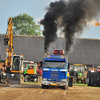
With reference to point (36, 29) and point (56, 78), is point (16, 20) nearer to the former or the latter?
point (36, 29)

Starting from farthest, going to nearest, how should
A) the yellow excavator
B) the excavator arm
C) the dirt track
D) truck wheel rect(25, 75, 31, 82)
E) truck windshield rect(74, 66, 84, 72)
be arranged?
truck windshield rect(74, 66, 84, 72) → truck wheel rect(25, 75, 31, 82) → the excavator arm → the yellow excavator → the dirt track

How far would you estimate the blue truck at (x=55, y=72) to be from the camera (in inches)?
822

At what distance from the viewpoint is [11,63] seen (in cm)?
2894

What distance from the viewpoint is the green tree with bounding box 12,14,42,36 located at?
8056cm

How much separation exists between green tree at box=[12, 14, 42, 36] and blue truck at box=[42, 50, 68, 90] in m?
59.2

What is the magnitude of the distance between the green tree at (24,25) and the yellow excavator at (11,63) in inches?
2005

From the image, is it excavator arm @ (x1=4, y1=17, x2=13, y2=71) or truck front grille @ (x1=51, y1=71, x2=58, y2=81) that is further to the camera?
excavator arm @ (x1=4, y1=17, x2=13, y2=71)

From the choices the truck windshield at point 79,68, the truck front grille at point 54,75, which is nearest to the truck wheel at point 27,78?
the truck windshield at point 79,68

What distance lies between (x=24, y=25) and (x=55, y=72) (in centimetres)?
6267

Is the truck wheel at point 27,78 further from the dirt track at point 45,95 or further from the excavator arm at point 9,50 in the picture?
the dirt track at point 45,95

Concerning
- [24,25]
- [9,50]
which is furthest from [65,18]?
[24,25]

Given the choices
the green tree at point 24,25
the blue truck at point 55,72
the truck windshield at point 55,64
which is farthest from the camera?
the green tree at point 24,25

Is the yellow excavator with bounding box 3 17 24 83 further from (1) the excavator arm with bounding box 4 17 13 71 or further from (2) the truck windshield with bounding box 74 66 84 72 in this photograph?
(2) the truck windshield with bounding box 74 66 84 72

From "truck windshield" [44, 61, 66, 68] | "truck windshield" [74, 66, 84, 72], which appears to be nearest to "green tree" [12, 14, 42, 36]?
"truck windshield" [74, 66, 84, 72]
